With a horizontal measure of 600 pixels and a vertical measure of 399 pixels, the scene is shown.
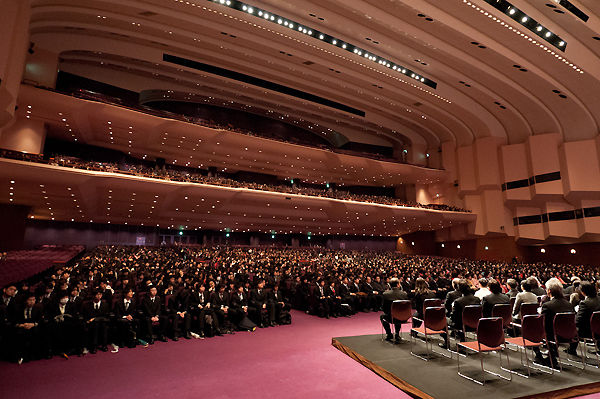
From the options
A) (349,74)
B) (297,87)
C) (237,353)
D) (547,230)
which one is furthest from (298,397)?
(547,230)

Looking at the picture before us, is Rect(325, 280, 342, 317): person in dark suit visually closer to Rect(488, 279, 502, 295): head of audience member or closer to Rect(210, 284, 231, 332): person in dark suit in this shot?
Rect(210, 284, 231, 332): person in dark suit

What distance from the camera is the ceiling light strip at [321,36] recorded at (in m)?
15.1

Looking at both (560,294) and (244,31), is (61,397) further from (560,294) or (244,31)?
(244,31)

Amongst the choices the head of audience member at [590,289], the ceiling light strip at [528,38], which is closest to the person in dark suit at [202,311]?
the head of audience member at [590,289]

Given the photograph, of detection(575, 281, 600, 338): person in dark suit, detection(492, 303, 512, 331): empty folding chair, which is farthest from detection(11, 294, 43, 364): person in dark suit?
detection(575, 281, 600, 338): person in dark suit

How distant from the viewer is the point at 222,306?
681 centimetres

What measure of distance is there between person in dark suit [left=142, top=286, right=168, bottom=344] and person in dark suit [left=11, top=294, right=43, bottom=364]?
1525mm

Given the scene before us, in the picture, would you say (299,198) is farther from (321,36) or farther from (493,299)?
(493,299)

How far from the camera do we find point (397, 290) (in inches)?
218

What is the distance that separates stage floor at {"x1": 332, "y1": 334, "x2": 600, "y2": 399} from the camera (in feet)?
10.9

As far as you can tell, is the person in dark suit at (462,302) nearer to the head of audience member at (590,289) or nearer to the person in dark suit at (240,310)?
the head of audience member at (590,289)

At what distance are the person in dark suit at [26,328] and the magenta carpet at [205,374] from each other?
221 millimetres

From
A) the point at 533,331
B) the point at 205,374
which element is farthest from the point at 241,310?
the point at 533,331

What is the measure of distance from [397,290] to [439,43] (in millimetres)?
15290
